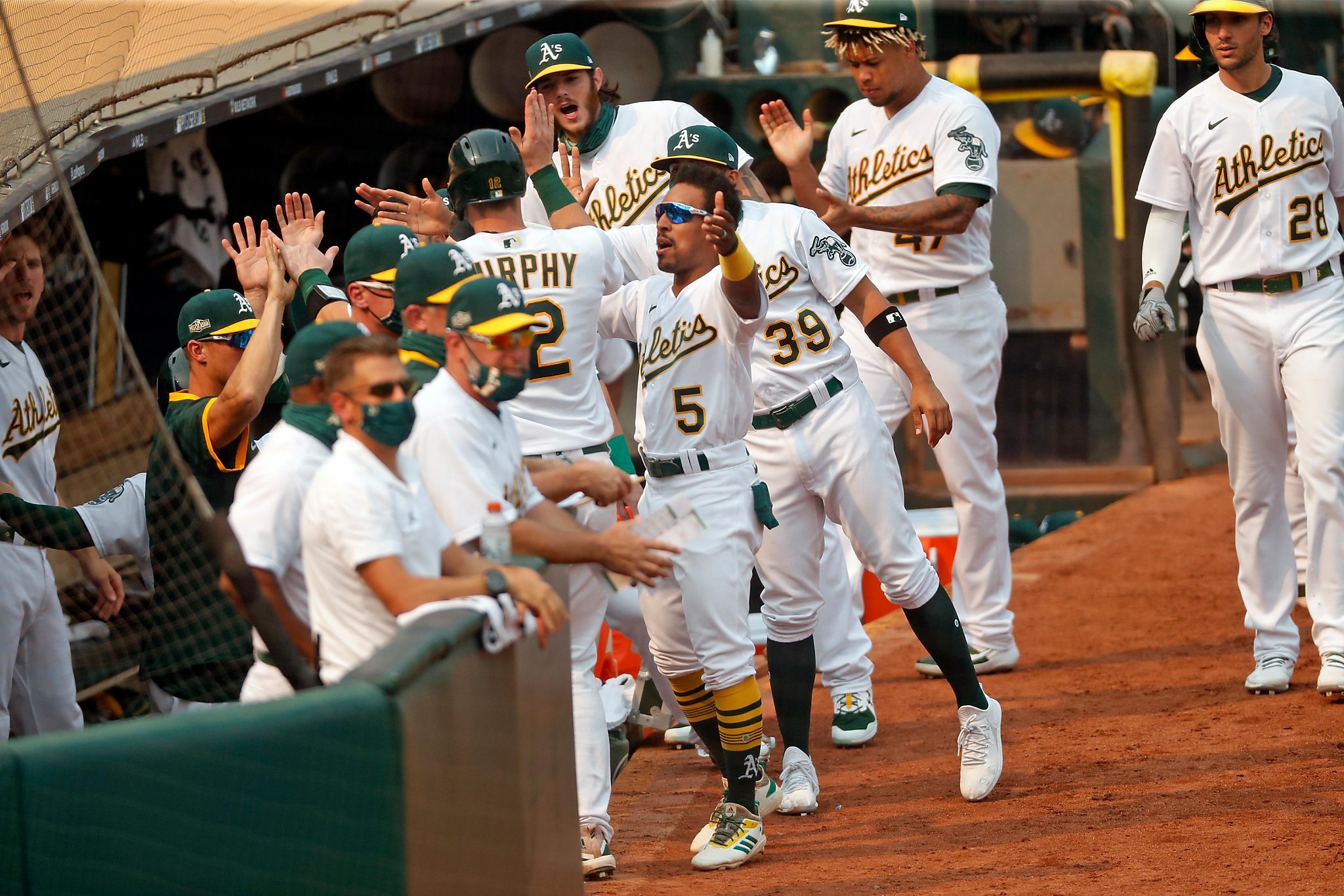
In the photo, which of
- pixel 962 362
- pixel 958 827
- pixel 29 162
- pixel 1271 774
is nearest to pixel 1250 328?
pixel 962 362

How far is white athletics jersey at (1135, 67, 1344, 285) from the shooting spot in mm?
5305

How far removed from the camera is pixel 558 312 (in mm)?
4492

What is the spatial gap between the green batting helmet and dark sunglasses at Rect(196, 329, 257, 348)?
730 millimetres

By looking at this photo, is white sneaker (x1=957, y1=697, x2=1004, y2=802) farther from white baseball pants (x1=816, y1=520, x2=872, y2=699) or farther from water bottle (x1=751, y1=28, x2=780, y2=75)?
water bottle (x1=751, y1=28, x2=780, y2=75)

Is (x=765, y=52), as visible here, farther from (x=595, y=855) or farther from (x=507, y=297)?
(x=507, y=297)

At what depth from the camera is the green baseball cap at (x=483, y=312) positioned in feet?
11.2

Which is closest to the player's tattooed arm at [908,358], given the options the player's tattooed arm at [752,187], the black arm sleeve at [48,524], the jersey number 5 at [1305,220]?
the player's tattooed arm at [752,187]

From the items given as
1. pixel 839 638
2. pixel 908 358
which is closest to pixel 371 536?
pixel 908 358

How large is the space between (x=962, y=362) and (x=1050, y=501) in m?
5.14

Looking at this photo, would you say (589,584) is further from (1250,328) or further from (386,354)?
(1250,328)

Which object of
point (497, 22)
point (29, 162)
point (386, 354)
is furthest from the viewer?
point (497, 22)

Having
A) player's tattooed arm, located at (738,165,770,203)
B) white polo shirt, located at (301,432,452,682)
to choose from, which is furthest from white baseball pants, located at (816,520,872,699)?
white polo shirt, located at (301,432,452,682)

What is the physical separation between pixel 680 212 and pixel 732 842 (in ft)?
5.79

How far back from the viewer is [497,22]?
10156 mm
